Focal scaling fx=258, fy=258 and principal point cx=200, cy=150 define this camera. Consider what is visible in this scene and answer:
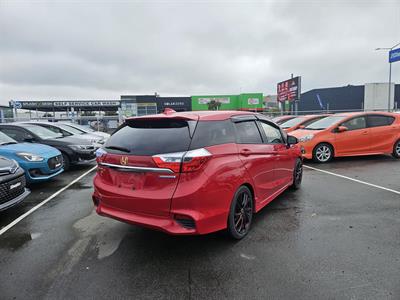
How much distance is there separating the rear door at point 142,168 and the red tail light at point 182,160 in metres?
0.05

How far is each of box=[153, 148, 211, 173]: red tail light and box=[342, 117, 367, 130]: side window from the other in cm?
736

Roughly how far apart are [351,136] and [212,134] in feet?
23.4

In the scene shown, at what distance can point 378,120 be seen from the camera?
8.63 m

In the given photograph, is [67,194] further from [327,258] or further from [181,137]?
[327,258]

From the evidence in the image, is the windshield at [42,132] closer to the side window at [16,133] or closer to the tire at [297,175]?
the side window at [16,133]

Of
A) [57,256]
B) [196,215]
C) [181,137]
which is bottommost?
[57,256]

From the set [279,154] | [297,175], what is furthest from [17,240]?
[297,175]

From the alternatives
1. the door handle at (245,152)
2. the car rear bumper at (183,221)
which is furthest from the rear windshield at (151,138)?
the door handle at (245,152)

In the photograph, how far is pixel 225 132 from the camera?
3.18 m

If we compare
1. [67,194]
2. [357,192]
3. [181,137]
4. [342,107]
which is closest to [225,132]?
[181,137]

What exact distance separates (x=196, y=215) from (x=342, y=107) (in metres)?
47.1

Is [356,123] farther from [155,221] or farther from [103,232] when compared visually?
[103,232]

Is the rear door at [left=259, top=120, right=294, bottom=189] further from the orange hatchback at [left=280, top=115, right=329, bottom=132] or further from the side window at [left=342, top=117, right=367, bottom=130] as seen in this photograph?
the orange hatchback at [left=280, top=115, right=329, bottom=132]

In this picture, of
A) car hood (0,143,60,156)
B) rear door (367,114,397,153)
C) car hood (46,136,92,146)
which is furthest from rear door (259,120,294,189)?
car hood (46,136,92,146)
